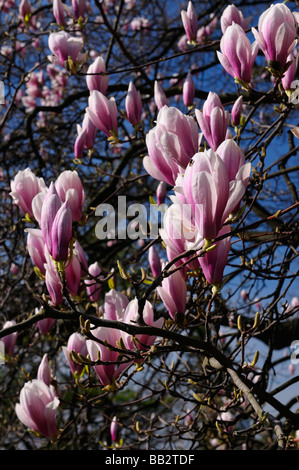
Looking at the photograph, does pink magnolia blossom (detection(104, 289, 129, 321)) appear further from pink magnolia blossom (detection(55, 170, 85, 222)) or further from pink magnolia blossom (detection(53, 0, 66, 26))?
pink magnolia blossom (detection(53, 0, 66, 26))

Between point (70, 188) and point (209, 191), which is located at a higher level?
point (70, 188)

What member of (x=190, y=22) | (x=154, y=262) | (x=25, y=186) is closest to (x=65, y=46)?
(x=190, y=22)

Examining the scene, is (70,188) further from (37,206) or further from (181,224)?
(181,224)

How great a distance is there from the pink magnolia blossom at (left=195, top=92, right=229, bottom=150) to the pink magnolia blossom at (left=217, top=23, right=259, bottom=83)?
0.75ft

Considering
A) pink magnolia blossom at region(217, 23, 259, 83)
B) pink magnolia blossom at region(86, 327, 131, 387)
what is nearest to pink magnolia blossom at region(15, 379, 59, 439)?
pink magnolia blossom at region(86, 327, 131, 387)

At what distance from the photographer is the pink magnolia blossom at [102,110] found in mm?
1431

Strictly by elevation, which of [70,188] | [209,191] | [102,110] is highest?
[102,110]

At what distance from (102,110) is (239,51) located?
47cm

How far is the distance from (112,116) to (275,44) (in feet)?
1.82

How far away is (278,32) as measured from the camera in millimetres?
1056

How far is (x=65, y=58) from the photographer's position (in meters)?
1.77

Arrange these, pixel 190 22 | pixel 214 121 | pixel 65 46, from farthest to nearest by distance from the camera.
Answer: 1. pixel 190 22
2. pixel 65 46
3. pixel 214 121
